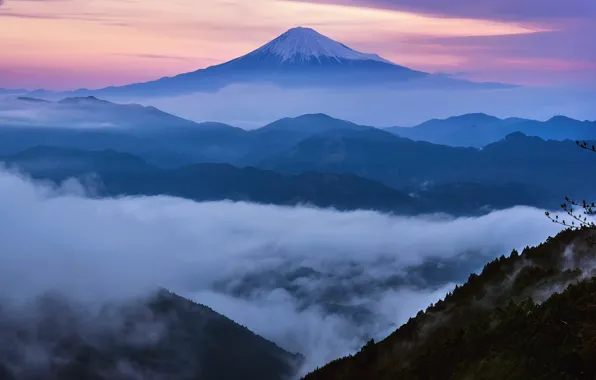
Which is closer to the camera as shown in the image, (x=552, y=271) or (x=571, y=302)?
(x=571, y=302)

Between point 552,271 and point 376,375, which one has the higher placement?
point 552,271

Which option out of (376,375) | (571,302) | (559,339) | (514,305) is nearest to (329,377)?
(376,375)

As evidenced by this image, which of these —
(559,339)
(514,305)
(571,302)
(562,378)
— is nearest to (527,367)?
(559,339)

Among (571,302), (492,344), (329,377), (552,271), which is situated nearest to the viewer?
(571,302)

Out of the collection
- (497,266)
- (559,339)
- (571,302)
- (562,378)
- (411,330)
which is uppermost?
(497,266)

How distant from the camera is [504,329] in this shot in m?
57.0

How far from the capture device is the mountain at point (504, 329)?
1684 inches

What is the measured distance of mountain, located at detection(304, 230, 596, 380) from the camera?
42781 mm

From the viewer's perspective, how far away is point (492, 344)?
55375 millimetres

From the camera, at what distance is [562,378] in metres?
36.0

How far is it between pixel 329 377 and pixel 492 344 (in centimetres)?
3218

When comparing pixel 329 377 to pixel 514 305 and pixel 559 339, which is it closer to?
pixel 514 305

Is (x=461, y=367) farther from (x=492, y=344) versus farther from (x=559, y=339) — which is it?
(x=559, y=339)

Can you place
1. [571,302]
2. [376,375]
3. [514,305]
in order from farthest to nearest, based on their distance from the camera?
[376,375] < [514,305] < [571,302]
